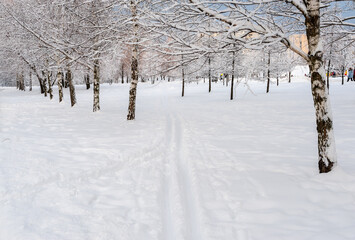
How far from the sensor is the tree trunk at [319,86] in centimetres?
433

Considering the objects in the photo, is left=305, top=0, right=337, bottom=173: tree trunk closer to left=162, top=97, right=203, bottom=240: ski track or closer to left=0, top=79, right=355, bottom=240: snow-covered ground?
left=0, top=79, right=355, bottom=240: snow-covered ground

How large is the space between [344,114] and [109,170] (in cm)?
1311

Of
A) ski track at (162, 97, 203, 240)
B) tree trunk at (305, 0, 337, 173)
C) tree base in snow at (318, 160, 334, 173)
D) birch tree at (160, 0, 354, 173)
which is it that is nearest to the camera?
ski track at (162, 97, 203, 240)

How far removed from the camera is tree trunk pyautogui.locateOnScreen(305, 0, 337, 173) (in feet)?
14.2

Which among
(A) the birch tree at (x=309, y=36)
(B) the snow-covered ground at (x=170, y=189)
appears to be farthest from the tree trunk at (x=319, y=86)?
(B) the snow-covered ground at (x=170, y=189)

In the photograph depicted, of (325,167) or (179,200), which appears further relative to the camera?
(325,167)

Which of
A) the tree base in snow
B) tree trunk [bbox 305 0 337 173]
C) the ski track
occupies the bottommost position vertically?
the ski track

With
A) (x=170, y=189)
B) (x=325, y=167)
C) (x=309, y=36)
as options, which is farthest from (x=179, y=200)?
(x=309, y=36)

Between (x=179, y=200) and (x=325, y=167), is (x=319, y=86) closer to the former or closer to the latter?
(x=325, y=167)

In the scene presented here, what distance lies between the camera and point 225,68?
1163 inches

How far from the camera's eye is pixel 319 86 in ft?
14.6

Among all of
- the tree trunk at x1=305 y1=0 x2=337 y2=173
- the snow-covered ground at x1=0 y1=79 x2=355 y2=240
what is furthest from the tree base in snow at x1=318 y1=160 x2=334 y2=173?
the snow-covered ground at x1=0 y1=79 x2=355 y2=240

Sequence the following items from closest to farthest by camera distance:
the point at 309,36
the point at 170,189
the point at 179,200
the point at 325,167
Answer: the point at 179,200
the point at 309,36
the point at 170,189
the point at 325,167

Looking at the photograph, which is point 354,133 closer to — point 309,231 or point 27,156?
point 309,231
